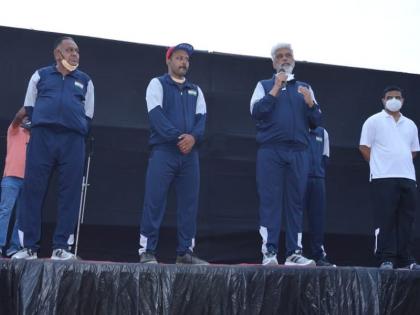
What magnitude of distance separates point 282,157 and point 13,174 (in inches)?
71.2

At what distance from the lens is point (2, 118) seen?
16.3ft

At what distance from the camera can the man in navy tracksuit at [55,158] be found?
3719 millimetres

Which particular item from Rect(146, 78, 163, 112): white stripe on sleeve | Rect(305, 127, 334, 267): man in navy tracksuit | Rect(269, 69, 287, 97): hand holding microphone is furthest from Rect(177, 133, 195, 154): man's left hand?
Rect(305, 127, 334, 267): man in navy tracksuit

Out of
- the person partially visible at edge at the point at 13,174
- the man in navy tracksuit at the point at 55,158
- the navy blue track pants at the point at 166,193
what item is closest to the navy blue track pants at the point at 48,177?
the man in navy tracksuit at the point at 55,158

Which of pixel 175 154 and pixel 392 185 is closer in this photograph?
pixel 175 154

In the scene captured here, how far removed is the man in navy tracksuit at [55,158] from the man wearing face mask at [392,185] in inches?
74.0

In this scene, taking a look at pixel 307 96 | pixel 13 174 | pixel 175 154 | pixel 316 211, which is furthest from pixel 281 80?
pixel 13 174

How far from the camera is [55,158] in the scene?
3.80 meters

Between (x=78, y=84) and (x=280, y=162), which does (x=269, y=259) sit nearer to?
(x=280, y=162)

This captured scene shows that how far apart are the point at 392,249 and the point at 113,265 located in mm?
1796

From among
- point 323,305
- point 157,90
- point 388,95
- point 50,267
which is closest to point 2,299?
point 50,267

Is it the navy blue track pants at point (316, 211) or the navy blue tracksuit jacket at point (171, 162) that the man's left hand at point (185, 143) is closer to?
the navy blue tracksuit jacket at point (171, 162)

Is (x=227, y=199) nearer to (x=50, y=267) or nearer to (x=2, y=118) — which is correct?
(x=2, y=118)

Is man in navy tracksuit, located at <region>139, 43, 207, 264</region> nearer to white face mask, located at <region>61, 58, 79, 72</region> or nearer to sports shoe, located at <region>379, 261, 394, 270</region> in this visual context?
white face mask, located at <region>61, 58, 79, 72</region>
